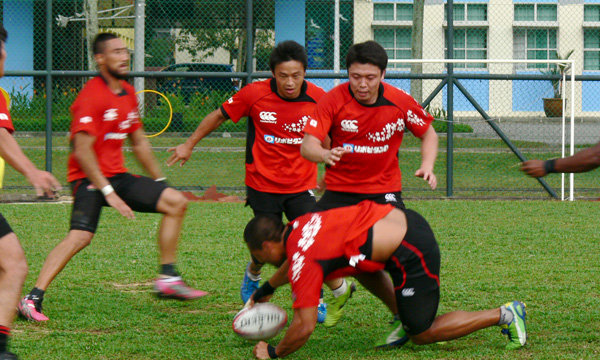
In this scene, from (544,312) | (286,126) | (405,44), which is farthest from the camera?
(405,44)

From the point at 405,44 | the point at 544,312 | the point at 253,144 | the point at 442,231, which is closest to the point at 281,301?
the point at 253,144

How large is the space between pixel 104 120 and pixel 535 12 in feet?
87.3

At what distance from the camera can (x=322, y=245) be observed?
488 cm

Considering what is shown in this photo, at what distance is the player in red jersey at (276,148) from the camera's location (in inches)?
264

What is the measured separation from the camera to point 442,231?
33.5 feet

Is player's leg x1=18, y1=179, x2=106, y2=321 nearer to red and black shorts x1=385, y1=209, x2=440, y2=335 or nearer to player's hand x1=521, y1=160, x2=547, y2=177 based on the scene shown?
red and black shorts x1=385, y1=209, x2=440, y2=335

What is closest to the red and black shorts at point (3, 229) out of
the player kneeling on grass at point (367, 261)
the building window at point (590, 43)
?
the player kneeling on grass at point (367, 261)

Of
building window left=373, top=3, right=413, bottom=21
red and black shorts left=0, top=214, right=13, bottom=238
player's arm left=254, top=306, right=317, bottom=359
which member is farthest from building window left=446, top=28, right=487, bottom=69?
red and black shorts left=0, top=214, right=13, bottom=238

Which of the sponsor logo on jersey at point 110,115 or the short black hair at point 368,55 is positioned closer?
the short black hair at point 368,55

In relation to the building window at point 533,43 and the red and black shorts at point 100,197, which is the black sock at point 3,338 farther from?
the building window at point 533,43

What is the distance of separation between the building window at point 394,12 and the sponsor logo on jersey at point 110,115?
55.6ft

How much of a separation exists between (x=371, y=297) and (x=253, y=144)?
157 cm

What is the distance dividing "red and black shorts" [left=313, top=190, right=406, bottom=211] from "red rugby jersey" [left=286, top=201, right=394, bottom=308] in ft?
3.12

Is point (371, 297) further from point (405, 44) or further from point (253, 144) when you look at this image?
point (405, 44)
